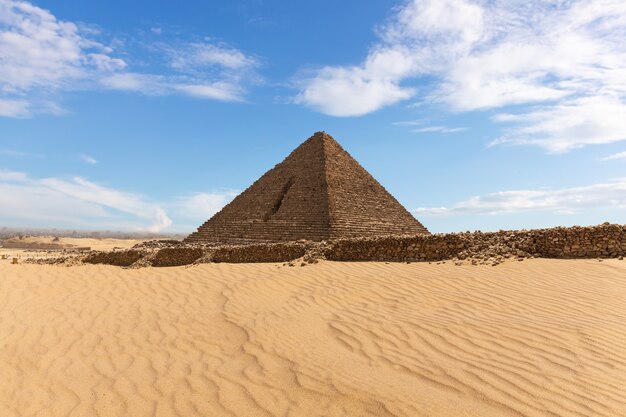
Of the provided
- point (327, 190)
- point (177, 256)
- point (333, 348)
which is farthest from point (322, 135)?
point (333, 348)

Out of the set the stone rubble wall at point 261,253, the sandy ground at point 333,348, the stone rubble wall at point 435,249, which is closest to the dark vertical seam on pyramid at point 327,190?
the stone rubble wall at point 261,253

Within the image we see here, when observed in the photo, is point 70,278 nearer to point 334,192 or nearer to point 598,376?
point 598,376

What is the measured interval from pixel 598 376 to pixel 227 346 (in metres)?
3.69

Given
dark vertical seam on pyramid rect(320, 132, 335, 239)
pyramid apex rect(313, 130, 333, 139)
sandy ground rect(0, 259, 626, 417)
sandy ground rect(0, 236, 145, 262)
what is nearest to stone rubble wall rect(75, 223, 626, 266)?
sandy ground rect(0, 259, 626, 417)

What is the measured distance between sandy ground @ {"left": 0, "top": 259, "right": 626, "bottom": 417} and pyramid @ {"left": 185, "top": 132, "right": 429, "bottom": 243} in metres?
16.2

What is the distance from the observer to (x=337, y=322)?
5566 millimetres

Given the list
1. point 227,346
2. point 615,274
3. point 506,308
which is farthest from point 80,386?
point 615,274

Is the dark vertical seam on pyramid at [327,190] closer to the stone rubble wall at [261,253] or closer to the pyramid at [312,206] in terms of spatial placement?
the pyramid at [312,206]

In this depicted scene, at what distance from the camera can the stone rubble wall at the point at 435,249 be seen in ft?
32.0

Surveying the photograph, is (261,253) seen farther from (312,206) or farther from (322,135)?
(322,135)

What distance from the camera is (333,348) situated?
4520 mm

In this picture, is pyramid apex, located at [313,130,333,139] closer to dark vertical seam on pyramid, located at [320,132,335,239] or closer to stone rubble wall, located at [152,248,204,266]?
dark vertical seam on pyramid, located at [320,132,335,239]

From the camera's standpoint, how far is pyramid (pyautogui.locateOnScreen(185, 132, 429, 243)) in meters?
25.3

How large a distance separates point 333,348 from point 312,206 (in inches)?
861
